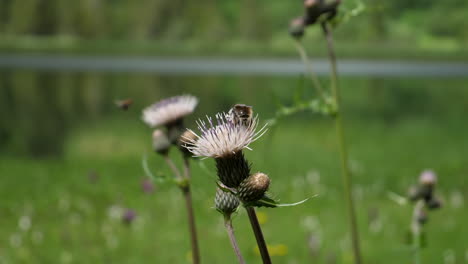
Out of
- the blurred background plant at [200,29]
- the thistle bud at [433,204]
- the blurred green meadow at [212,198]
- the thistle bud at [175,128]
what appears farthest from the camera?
the blurred background plant at [200,29]

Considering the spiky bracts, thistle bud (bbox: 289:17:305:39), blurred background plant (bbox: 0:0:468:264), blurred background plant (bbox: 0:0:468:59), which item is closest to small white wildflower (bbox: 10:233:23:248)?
blurred background plant (bbox: 0:0:468:264)

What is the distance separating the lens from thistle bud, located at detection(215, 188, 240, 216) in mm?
1252

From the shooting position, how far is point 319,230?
237 inches

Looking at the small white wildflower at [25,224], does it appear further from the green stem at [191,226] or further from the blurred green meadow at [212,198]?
the green stem at [191,226]

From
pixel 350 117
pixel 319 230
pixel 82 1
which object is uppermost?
pixel 82 1

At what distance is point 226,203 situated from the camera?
4.17ft

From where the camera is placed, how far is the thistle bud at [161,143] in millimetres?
2184

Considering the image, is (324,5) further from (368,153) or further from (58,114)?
(58,114)

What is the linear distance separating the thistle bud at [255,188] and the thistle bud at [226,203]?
7cm

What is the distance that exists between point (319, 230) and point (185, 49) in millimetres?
109709

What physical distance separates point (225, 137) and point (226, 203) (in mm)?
138

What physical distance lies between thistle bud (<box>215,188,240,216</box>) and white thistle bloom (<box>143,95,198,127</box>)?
0.89 m

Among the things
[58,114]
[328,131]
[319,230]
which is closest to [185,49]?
[58,114]

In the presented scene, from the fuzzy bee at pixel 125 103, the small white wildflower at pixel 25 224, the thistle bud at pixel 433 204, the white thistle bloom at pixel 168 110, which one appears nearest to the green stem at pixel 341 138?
the thistle bud at pixel 433 204
